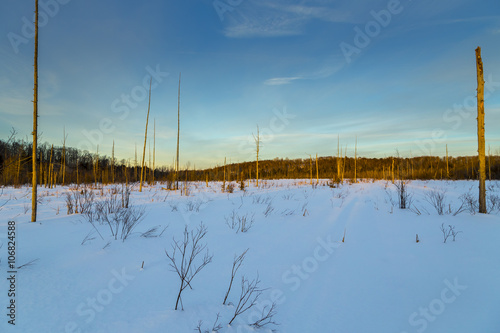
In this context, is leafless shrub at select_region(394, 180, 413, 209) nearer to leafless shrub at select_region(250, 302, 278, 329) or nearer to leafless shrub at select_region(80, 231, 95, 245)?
leafless shrub at select_region(250, 302, 278, 329)

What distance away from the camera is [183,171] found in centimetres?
4791

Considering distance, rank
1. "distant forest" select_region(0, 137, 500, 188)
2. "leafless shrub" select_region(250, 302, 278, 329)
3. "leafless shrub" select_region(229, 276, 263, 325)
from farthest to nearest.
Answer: "distant forest" select_region(0, 137, 500, 188) < "leafless shrub" select_region(229, 276, 263, 325) < "leafless shrub" select_region(250, 302, 278, 329)

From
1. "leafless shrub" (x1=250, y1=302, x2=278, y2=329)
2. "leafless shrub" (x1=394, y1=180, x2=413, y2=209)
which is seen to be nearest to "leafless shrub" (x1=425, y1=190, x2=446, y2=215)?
"leafless shrub" (x1=394, y1=180, x2=413, y2=209)

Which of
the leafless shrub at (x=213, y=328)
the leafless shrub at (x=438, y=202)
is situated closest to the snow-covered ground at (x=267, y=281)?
the leafless shrub at (x=213, y=328)

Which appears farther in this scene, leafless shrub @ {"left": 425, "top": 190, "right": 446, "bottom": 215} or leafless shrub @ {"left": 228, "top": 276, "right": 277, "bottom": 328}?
leafless shrub @ {"left": 425, "top": 190, "right": 446, "bottom": 215}

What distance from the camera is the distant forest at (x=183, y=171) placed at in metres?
16.6

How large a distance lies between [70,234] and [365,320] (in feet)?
14.5

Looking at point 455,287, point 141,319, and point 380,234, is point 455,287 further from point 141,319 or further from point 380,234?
point 141,319

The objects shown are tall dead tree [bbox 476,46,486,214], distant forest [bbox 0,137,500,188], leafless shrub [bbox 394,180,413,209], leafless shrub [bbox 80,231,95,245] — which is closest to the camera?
leafless shrub [bbox 80,231,95,245]

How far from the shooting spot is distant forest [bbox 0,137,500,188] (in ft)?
54.4

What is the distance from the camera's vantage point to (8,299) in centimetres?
180

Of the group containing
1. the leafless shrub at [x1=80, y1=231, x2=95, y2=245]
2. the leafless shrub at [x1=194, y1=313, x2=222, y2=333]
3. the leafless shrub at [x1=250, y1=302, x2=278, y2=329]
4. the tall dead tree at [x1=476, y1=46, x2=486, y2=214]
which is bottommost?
the leafless shrub at [x1=250, y1=302, x2=278, y2=329]

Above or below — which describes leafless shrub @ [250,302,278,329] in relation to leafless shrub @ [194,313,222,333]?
below

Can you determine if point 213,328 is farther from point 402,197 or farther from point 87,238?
point 402,197
